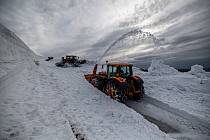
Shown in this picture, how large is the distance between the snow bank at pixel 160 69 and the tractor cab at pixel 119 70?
46.4 ft

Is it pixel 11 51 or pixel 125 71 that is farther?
pixel 11 51

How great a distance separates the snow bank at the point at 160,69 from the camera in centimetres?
2556

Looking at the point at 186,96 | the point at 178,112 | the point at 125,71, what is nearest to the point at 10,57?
the point at 125,71

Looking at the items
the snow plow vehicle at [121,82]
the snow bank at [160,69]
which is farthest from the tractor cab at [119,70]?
the snow bank at [160,69]

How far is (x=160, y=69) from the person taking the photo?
1065 inches

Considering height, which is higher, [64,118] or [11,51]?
[11,51]

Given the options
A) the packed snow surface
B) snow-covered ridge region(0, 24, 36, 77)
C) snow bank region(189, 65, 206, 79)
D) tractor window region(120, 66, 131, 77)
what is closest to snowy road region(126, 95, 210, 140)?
the packed snow surface

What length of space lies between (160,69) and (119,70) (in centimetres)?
1710

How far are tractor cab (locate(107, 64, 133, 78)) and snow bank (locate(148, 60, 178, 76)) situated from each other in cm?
1413

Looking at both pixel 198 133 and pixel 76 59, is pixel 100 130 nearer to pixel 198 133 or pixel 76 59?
pixel 198 133

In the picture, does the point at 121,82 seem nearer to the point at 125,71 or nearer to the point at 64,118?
the point at 125,71

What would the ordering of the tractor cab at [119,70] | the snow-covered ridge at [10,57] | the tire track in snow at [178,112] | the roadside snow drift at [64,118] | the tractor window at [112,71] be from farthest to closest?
1. the snow-covered ridge at [10,57]
2. the tractor window at [112,71]
3. the tractor cab at [119,70]
4. the tire track in snow at [178,112]
5. the roadside snow drift at [64,118]

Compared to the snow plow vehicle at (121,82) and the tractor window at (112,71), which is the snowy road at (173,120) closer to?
the snow plow vehicle at (121,82)

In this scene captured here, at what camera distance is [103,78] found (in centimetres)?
1289
